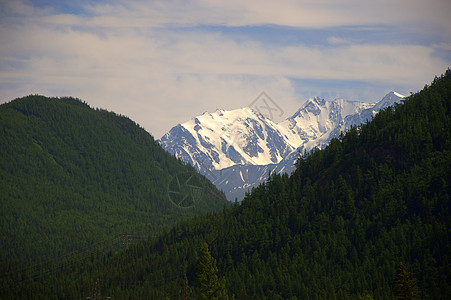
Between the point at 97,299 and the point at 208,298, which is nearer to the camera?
the point at 97,299

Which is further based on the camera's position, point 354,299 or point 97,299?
point 354,299

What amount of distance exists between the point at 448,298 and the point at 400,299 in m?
94.2

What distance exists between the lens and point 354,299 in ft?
652

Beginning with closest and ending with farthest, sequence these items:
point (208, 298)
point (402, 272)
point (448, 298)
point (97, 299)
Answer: point (97, 299) < point (402, 272) < point (208, 298) < point (448, 298)

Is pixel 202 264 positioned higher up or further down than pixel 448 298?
higher up

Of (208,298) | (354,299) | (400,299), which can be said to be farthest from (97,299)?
(354,299)

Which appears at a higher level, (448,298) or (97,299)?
(97,299)

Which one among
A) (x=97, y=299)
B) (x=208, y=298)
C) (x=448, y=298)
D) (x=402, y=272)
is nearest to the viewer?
(x=97, y=299)

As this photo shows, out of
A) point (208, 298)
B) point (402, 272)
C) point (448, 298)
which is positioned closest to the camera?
point (402, 272)

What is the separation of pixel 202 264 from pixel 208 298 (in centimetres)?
702

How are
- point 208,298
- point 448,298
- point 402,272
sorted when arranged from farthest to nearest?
point 448,298, point 208,298, point 402,272

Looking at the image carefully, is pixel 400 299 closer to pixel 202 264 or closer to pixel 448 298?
pixel 202 264

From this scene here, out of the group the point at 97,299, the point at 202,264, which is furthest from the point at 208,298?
the point at 97,299

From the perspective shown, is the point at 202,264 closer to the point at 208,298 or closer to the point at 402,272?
the point at 208,298
